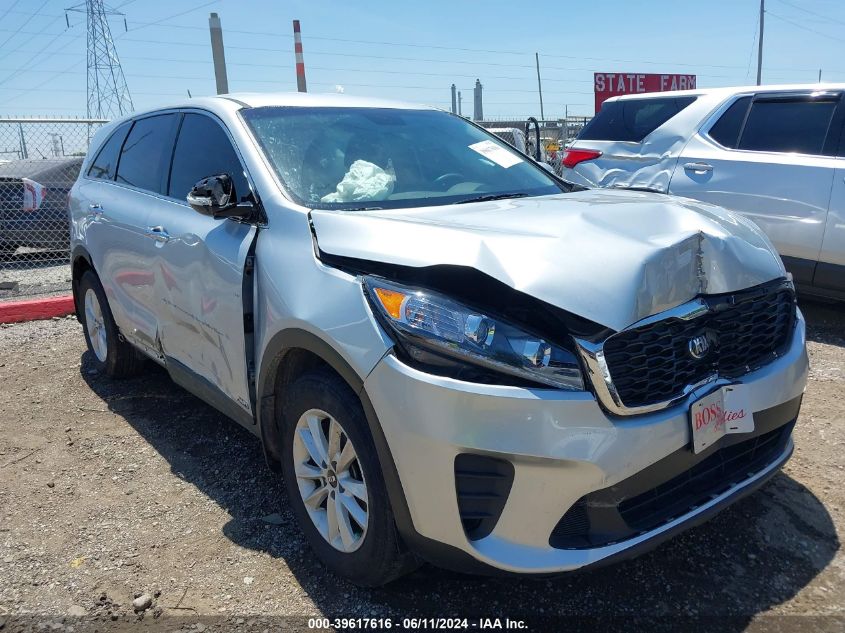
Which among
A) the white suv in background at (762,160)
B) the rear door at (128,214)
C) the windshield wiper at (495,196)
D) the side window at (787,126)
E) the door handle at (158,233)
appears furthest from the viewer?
the side window at (787,126)

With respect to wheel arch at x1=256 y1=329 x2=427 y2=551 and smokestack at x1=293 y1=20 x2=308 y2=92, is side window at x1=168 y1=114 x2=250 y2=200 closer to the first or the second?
wheel arch at x1=256 y1=329 x2=427 y2=551

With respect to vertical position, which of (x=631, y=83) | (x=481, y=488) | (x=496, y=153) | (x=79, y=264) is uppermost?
(x=631, y=83)

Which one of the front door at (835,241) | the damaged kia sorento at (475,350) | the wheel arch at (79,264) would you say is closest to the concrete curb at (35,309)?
the wheel arch at (79,264)

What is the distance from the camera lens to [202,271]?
3119mm

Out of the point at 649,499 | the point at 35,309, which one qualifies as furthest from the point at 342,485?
the point at 35,309

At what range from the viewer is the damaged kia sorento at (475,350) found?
201 centimetres

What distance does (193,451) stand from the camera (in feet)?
12.5

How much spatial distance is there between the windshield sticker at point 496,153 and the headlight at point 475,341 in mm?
1672

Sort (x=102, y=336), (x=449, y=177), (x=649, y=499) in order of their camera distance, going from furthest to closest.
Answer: (x=102, y=336), (x=449, y=177), (x=649, y=499)

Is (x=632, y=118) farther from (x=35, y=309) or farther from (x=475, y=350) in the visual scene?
(x=35, y=309)

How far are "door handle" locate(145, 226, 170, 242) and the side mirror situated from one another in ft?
2.05

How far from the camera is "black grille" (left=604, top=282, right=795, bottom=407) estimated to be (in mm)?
2063

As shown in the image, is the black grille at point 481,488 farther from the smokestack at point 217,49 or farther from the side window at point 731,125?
the smokestack at point 217,49

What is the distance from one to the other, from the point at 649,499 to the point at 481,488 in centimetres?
56
